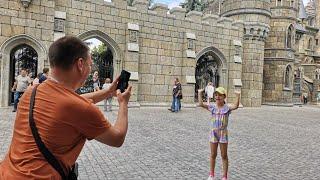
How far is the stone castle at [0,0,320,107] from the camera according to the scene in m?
15.6

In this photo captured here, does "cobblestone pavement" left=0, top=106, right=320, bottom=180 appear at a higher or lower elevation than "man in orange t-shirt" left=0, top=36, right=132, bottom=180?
lower

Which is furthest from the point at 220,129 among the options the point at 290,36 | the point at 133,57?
the point at 290,36

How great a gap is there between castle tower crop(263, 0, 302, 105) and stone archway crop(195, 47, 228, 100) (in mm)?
5917

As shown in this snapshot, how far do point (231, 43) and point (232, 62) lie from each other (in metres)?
1.25

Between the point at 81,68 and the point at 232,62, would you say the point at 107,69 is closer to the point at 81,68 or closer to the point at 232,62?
the point at 232,62

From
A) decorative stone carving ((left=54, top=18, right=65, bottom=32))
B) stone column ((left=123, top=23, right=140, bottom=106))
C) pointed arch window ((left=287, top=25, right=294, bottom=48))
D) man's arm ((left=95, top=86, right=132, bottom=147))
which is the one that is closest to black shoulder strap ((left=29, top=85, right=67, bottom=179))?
man's arm ((left=95, top=86, right=132, bottom=147))

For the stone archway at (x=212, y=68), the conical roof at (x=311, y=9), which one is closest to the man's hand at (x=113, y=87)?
the stone archway at (x=212, y=68)

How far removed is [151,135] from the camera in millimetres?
9719

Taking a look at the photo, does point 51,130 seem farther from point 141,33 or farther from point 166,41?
point 166,41

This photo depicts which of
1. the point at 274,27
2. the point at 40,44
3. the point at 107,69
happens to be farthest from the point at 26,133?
the point at 274,27

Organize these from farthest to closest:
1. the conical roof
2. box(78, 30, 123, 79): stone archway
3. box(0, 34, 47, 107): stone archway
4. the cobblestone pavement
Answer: the conical roof → box(78, 30, 123, 79): stone archway → box(0, 34, 47, 107): stone archway → the cobblestone pavement

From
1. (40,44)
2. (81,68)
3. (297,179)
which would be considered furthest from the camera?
(40,44)

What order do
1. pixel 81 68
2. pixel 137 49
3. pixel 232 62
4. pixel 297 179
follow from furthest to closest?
pixel 232 62, pixel 137 49, pixel 297 179, pixel 81 68

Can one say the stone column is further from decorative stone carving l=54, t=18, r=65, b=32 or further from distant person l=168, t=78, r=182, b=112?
decorative stone carving l=54, t=18, r=65, b=32
